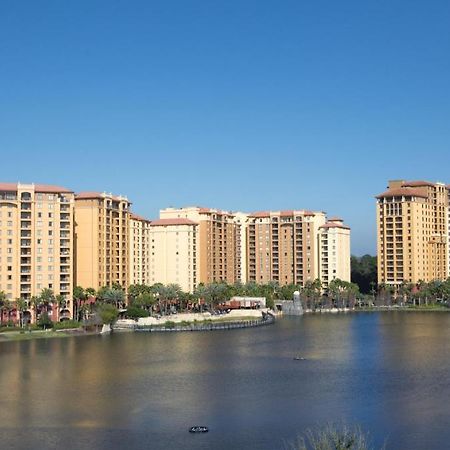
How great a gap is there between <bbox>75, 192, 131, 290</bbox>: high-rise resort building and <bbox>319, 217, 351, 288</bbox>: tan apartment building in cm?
3992

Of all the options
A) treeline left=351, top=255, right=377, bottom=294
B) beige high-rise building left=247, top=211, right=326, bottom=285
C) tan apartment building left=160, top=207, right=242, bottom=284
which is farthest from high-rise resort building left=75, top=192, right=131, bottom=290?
treeline left=351, top=255, right=377, bottom=294

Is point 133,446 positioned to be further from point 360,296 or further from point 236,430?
point 360,296

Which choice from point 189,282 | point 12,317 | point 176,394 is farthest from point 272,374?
point 189,282

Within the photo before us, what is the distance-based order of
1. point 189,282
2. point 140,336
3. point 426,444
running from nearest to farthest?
point 426,444 < point 140,336 < point 189,282

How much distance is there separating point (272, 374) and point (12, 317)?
3630 cm

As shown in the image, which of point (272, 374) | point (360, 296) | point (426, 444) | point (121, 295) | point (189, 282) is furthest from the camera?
point (360, 296)

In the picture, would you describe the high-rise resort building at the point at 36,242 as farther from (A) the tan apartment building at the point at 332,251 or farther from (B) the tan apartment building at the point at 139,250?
(A) the tan apartment building at the point at 332,251

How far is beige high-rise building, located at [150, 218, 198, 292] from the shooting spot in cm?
10425

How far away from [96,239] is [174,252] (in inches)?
887

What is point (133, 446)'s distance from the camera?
29.9 meters

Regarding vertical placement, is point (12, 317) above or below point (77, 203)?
below

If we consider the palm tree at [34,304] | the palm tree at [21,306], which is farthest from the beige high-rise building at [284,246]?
the palm tree at [21,306]

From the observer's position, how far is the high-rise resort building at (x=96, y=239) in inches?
3278

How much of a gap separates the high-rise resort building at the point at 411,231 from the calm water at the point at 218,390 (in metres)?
48.8
